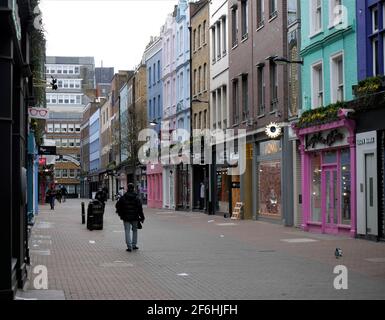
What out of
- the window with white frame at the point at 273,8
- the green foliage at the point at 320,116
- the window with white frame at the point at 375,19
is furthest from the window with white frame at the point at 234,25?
the window with white frame at the point at 375,19

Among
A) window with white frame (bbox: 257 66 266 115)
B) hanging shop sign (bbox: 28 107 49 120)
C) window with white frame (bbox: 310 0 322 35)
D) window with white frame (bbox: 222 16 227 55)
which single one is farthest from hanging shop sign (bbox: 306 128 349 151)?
window with white frame (bbox: 222 16 227 55)

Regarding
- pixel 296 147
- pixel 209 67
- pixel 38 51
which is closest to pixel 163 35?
pixel 209 67

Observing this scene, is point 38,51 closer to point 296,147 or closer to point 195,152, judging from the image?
point 296,147

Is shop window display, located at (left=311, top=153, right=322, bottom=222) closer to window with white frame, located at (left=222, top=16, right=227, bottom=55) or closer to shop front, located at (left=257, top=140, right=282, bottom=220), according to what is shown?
shop front, located at (left=257, top=140, right=282, bottom=220)

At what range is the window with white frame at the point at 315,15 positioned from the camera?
2575 centimetres

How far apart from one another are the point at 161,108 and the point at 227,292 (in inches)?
1883

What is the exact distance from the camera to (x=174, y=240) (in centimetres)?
2225

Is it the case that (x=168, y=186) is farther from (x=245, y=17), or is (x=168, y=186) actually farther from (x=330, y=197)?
(x=330, y=197)

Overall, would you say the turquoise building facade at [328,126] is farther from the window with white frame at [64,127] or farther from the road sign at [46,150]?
the window with white frame at [64,127]

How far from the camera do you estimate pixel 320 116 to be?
952 inches

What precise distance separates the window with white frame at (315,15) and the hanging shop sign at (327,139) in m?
4.04

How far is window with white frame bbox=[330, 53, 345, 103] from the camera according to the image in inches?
944

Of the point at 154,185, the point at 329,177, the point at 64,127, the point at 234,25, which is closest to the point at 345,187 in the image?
the point at 329,177

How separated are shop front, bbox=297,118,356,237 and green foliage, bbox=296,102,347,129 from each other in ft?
0.62
